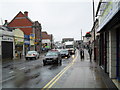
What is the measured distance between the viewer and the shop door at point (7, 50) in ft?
101

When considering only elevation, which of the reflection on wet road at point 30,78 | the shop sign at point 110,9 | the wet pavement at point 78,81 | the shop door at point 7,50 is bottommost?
the reflection on wet road at point 30,78

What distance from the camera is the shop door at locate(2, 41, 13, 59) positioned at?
30706mm

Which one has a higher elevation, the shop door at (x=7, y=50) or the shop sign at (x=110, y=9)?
the shop sign at (x=110, y=9)

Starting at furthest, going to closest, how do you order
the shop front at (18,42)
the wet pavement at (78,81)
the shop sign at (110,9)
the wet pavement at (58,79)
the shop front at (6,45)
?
1. the shop front at (18,42)
2. the shop front at (6,45)
3. the wet pavement at (58,79)
4. the wet pavement at (78,81)
5. the shop sign at (110,9)

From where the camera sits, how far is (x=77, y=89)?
7270 mm

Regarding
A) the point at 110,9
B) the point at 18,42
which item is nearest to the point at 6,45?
the point at 18,42

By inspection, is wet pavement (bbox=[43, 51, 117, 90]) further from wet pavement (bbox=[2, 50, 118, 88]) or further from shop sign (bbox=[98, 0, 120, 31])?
shop sign (bbox=[98, 0, 120, 31])

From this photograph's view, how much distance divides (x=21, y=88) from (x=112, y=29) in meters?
6.19

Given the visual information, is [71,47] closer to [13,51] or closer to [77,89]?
[13,51]

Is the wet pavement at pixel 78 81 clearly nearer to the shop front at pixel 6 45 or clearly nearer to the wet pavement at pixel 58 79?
the wet pavement at pixel 58 79

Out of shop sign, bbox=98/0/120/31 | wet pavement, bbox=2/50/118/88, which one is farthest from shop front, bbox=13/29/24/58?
shop sign, bbox=98/0/120/31

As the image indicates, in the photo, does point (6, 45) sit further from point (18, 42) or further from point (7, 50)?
point (18, 42)

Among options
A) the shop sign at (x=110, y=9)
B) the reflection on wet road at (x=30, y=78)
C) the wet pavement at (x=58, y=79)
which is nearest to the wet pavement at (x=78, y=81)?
the wet pavement at (x=58, y=79)

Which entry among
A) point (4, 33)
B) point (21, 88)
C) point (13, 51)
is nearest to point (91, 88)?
point (21, 88)
